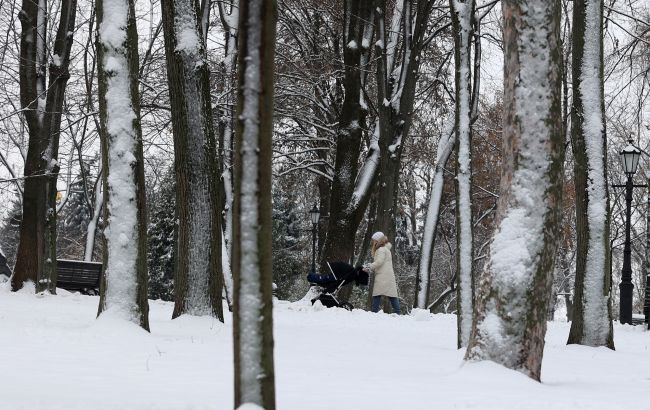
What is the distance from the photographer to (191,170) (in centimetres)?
1053

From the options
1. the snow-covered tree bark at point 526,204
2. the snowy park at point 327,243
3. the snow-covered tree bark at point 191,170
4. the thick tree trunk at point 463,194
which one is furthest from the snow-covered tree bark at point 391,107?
the snow-covered tree bark at point 526,204

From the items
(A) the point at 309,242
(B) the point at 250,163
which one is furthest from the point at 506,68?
(A) the point at 309,242

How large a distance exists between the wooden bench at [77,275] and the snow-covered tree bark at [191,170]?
1299 cm

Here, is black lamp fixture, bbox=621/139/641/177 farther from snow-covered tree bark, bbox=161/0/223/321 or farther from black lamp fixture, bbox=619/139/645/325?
snow-covered tree bark, bbox=161/0/223/321

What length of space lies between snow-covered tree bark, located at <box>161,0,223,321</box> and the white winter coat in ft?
26.1

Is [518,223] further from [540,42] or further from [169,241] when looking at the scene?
[169,241]

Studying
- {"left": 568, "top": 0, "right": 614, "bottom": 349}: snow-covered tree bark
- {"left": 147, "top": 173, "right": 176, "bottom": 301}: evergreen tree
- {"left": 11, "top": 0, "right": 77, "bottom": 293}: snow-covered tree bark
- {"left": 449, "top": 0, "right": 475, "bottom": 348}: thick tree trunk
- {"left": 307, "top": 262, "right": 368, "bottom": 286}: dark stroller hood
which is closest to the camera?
{"left": 449, "top": 0, "right": 475, "bottom": 348}: thick tree trunk

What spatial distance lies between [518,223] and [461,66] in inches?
153

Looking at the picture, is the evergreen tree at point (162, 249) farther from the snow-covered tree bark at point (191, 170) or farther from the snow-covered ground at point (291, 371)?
the snow-covered tree bark at point (191, 170)

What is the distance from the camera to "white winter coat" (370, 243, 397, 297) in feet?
59.7

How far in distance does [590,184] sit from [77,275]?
15.4 meters

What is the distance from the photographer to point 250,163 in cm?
397

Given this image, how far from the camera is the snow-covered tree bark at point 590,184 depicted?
1146 centimetres

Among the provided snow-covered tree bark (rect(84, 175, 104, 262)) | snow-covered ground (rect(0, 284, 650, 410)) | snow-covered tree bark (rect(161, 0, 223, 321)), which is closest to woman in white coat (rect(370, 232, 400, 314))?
snow-covered ground (rect(0, 284, 650, 410))
